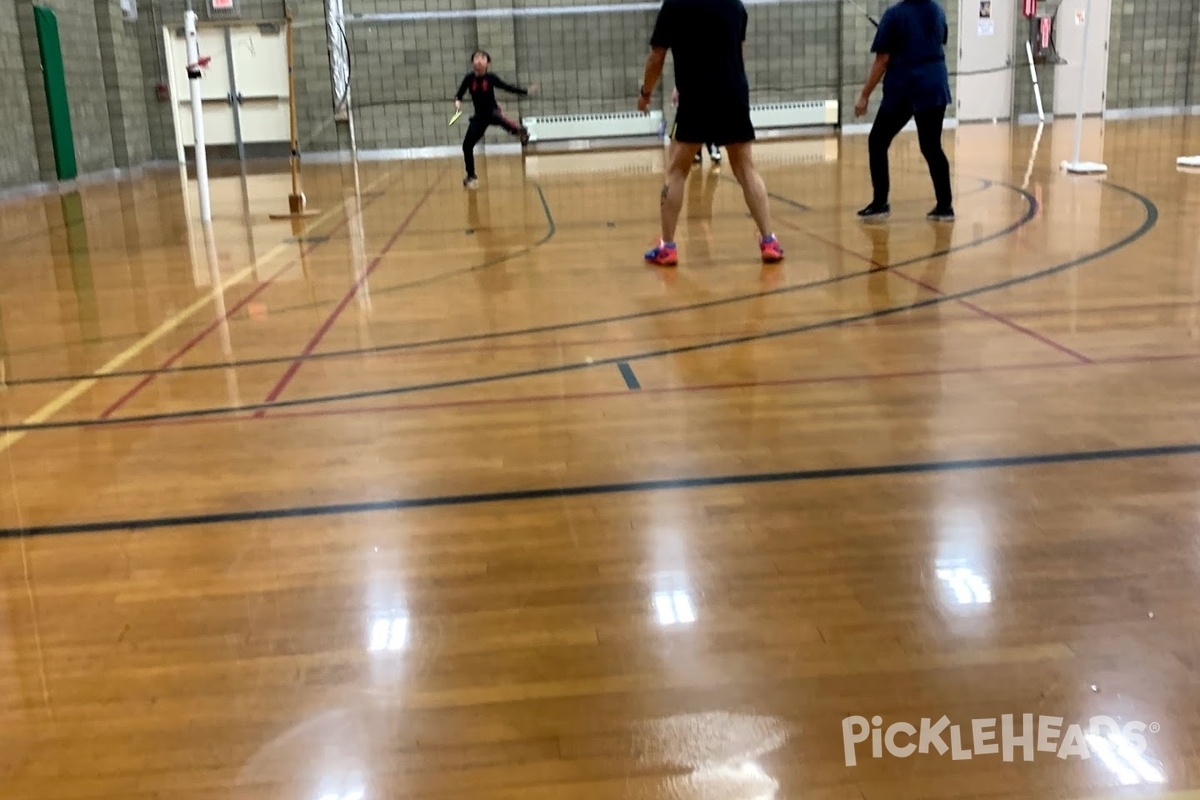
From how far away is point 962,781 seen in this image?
1.49 m

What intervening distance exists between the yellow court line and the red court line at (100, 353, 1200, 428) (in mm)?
304

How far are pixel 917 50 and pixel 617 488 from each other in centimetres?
479

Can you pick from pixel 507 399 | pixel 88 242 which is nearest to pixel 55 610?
pixel 507 399

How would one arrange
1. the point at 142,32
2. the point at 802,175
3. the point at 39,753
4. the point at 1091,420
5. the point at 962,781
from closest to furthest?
the point at 962,781, the point at 39,753, the point at 1091,420, the point at 802,175, the point at 142,32

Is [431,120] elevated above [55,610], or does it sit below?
above

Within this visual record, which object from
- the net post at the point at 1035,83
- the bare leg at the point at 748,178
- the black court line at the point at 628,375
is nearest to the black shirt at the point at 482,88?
the bare leg at the point at 748,178

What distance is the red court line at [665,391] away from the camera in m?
3.35

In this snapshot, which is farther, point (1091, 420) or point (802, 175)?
point (802, 175)

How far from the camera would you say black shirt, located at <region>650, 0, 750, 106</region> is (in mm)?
5246

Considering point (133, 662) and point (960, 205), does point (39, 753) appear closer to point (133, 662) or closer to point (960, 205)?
point (133, 662)

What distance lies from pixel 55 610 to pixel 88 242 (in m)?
6.56

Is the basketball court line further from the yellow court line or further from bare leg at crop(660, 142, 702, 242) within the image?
bare leg at crop(660, 142, 702, 242)

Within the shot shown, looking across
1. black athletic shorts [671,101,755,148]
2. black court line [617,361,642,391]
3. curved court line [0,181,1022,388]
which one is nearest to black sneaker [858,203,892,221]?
curved court line [0,181,1022,388]

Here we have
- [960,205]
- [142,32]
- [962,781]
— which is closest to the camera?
[962,781]
